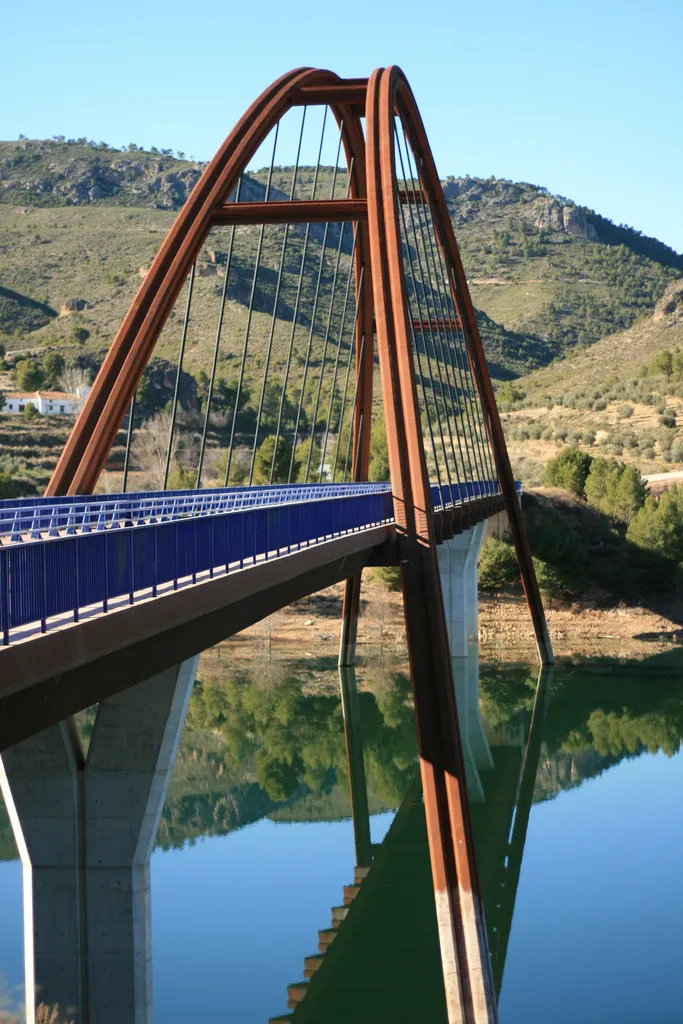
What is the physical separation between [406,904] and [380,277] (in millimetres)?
10331

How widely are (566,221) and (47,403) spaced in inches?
→ 4005

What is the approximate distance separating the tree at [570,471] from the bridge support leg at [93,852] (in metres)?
46.1

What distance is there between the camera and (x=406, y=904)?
2084 cm

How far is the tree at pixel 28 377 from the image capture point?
80.0 m

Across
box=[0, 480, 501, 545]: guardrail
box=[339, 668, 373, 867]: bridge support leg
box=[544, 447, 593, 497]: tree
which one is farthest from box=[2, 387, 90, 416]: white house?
box=[0, 480, 501, 545]: guardrail

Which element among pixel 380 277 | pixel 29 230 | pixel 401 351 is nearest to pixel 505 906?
pixel 401 351

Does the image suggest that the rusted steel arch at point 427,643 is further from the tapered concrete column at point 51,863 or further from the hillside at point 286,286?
the hillside at point 286,286

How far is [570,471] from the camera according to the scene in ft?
194

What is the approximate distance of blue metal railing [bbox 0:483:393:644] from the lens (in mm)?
9742

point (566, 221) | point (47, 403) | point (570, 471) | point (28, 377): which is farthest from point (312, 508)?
point (566, 221)

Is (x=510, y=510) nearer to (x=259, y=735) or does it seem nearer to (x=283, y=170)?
(x=259, y=735)

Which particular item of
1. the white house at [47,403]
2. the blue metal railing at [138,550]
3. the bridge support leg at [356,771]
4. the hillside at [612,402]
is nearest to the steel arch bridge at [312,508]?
the blue metal railing at [138,550]

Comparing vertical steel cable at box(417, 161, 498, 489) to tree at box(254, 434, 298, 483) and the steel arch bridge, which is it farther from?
tree at box(254, 434, 298, 483)

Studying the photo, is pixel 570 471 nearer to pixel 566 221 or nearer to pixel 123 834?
pixel 123 834
